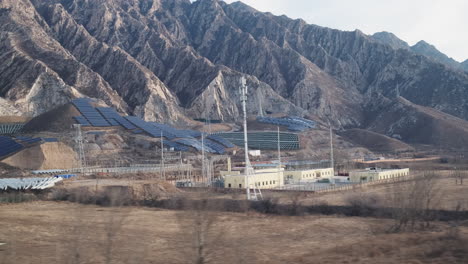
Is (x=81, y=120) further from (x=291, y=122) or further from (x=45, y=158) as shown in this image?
(x=291, y=122)

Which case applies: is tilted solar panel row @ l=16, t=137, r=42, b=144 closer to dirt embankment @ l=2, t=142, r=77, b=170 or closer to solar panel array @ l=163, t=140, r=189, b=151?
dirt embankment @ l=2, t=142, r=77, b=170

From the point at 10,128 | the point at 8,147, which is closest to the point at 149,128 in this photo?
the point at 10,128

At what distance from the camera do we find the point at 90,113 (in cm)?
9000

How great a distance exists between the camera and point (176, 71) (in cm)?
15062

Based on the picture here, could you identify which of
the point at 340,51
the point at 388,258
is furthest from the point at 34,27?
the point at 388,258

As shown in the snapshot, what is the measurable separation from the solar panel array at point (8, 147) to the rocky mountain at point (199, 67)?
28.6 meters

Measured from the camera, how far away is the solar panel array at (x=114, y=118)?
8925 cm

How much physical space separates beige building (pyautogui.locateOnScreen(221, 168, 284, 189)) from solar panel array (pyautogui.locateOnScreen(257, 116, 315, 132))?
56.0 meters

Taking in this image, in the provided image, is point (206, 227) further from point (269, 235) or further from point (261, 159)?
point (261, 159)

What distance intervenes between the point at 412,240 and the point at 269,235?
7609 mm

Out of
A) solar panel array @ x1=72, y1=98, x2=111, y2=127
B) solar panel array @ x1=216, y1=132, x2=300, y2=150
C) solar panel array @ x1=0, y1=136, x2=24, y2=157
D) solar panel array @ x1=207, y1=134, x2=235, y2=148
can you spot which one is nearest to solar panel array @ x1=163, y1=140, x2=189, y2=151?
solar panel array @ x1=207, y1=134, x2=235, y2=148

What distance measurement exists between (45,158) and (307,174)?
119 feet

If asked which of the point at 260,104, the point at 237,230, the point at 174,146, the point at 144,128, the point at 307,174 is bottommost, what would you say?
the point at 237,230

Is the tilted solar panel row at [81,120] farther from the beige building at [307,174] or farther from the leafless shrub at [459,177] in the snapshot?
the leafless shrub at [459,177]
